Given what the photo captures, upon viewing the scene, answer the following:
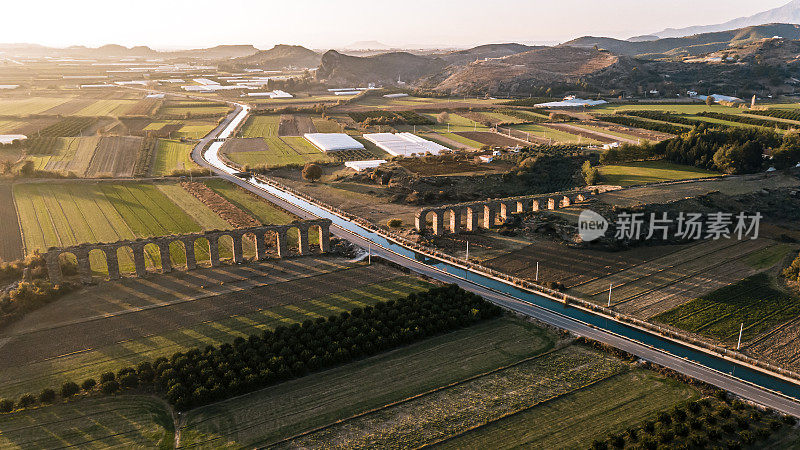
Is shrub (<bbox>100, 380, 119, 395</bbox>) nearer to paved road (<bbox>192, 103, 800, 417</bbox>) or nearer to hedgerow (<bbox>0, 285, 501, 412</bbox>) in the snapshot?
hedgerow (<bbox>0, 285, 501, 412</bbox>)

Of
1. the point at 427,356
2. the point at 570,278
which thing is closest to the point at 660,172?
the point at 570,278

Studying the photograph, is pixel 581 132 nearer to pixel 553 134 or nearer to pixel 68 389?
pixel 553 134

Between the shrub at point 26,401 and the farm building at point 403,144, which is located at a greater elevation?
the farm building at point 403,144

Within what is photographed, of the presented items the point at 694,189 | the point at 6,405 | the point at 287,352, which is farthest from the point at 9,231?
the point at 694,189

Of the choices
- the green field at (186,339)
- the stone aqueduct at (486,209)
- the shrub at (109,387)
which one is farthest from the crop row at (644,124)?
the shrub at (109,387)

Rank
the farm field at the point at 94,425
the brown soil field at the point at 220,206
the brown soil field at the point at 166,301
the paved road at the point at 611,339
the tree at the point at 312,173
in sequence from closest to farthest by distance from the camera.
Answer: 1. the farm field at the point at 94,425
2. the paved road at the point at 611,339
3. the brown soil field at the point at 166,301
4. the brown soil field at the point at 220,206
5. the tree at the point at 312,173

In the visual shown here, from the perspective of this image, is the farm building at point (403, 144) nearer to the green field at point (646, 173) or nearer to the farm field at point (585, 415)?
the green field at point (646, 173)

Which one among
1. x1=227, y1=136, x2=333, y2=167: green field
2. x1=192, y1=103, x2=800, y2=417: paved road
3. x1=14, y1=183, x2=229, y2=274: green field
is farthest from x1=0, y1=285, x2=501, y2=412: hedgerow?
x1=227, y1=136, x2=333, y2=167: green field
